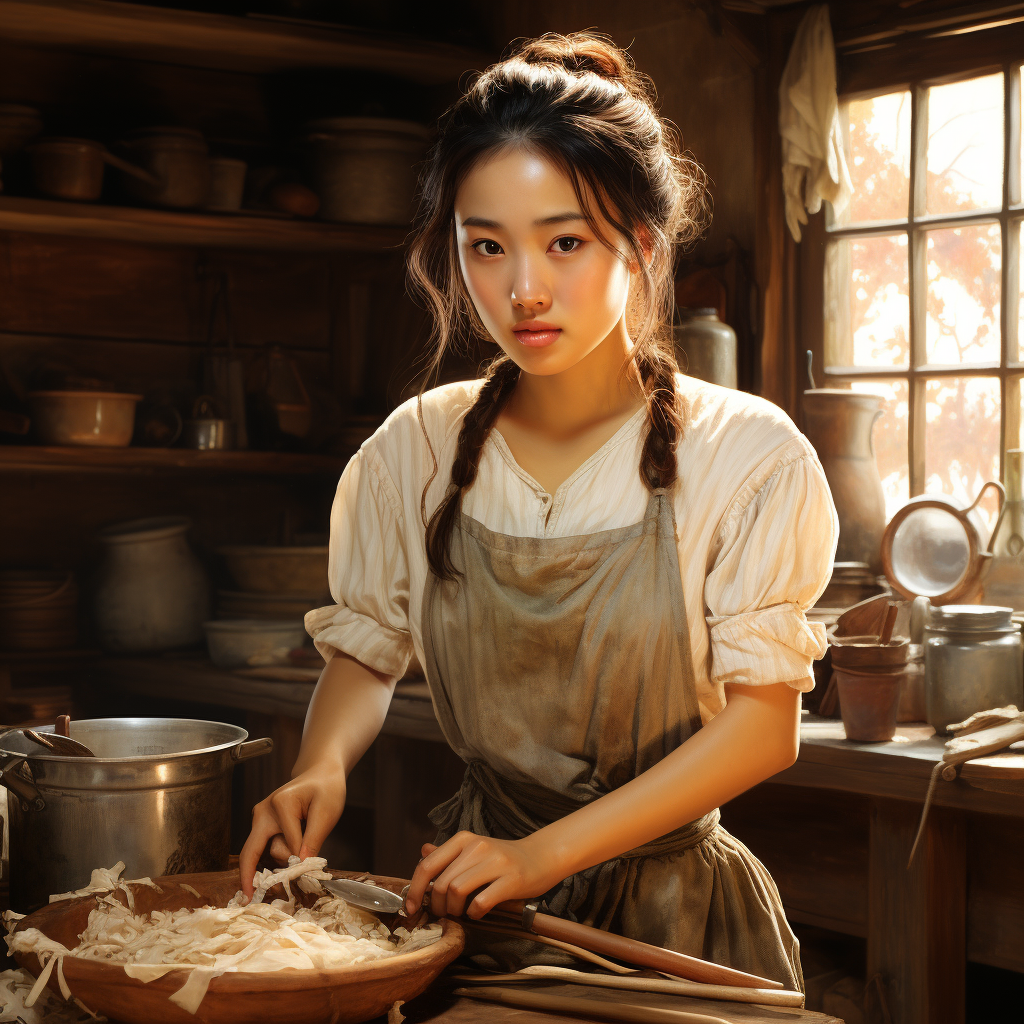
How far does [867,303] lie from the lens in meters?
2.85

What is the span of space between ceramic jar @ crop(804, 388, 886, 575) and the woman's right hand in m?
1.58

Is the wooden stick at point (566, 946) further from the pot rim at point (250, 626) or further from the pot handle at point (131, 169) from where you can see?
the pot handle at point (131, 169)

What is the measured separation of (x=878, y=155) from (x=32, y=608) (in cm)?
240

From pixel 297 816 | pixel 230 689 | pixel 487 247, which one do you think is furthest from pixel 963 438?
pixel 297 816

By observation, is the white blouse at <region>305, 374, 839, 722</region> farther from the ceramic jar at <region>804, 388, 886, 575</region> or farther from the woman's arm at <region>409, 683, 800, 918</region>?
the ceramic jar at <region>804, 388, 886, 575</region>

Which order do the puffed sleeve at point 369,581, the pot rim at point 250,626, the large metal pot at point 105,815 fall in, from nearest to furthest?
the large metal pot at point 105,815 → the puffed sleeve at point 369,581 → the pot rim at point 250,626

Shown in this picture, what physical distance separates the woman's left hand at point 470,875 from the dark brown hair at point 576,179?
0.44 meters

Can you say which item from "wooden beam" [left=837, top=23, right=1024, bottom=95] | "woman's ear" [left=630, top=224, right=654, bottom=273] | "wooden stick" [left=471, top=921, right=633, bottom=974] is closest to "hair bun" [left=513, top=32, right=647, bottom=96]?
"woman's ear" [left=630, top=224, right=654, bottom=273]

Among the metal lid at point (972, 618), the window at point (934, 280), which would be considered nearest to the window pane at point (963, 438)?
the window at point (934, 280)

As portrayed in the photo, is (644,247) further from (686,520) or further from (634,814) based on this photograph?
(634,814)

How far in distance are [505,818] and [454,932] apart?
470mm

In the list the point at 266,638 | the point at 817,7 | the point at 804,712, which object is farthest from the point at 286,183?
the point at 804,712

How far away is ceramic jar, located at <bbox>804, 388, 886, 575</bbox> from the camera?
2625 mm

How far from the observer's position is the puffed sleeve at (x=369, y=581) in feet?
5.11
